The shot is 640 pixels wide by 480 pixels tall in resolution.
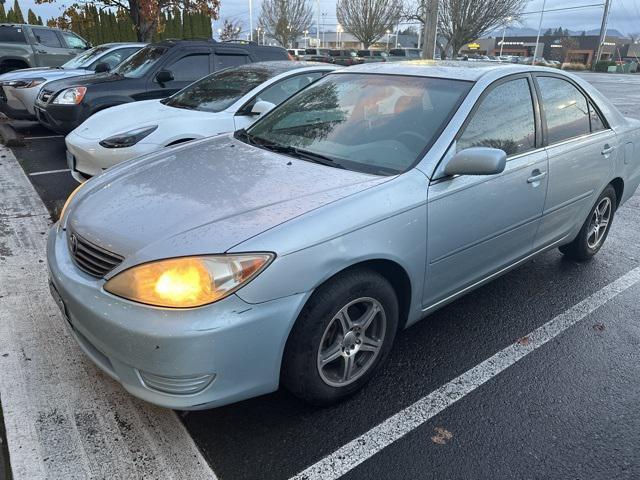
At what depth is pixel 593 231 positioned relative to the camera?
171 inches

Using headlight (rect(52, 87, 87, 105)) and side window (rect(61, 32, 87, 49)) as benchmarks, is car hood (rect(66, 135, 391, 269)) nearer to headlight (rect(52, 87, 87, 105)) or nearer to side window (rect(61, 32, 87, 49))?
headlight (rect(52, 87, 87, 105))

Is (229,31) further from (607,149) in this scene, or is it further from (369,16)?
(607,149)

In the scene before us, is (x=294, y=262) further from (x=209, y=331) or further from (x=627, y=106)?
(x=627, y=106)

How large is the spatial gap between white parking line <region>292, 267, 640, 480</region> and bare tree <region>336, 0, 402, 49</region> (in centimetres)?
4545

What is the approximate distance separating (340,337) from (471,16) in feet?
109

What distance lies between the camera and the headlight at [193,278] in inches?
79.2

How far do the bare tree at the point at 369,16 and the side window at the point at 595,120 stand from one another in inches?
1744

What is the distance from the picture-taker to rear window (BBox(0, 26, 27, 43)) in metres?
13.8

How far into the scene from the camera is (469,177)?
2.84m

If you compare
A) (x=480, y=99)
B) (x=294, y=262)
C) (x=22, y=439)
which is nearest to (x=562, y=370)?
(x=480, y=99)

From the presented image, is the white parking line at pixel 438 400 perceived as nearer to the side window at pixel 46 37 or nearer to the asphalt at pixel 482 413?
the asphalt at pixel 482 413

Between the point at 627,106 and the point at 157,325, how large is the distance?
1984cm

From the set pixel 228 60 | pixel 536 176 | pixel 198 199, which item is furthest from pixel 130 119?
pixel 536 176

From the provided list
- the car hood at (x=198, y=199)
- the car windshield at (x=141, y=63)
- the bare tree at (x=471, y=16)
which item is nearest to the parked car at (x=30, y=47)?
the car windshield at (x=141, y=63)
